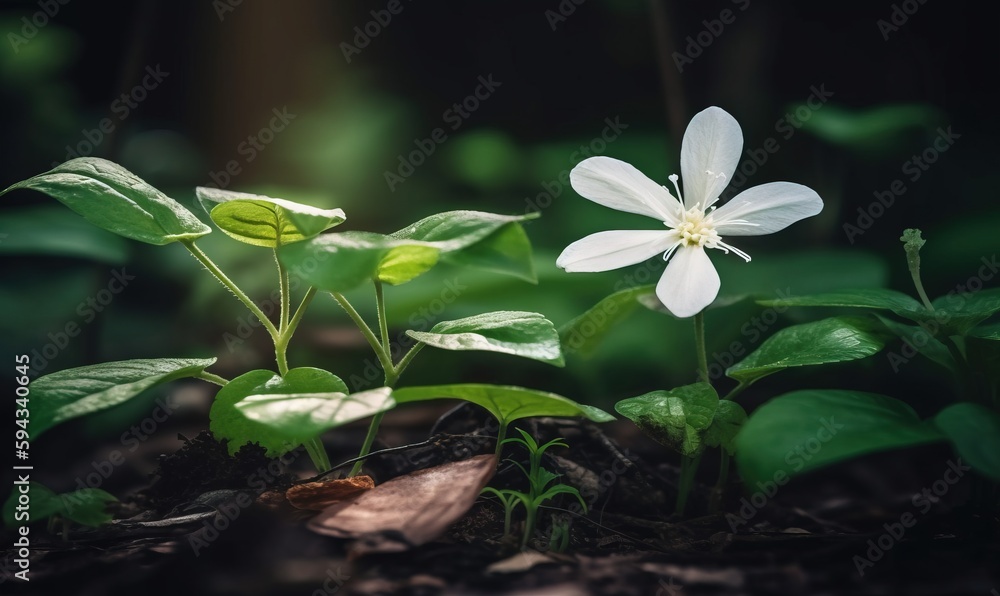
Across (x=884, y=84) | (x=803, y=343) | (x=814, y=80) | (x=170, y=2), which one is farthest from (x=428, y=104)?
(x=803, y=343)

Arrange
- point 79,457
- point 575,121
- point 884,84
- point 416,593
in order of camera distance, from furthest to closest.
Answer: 1. point 575,121
2. point 884,84
3. point 79,457
4. point 416,593

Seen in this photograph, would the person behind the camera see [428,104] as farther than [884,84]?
Yes

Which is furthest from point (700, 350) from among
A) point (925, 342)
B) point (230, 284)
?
point (230, 284)

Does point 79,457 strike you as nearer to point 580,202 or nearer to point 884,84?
point 580,202
